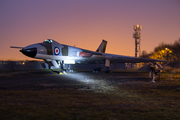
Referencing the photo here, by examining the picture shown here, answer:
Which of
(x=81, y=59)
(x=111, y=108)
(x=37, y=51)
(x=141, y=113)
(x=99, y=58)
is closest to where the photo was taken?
(x=141, y=113)

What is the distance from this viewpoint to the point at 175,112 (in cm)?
436

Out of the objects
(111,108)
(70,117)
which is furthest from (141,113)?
(70,117)

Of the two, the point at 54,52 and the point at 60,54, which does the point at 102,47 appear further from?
the point at 54,52

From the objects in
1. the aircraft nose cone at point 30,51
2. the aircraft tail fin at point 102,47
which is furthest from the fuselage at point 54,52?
the aircraft tail fin at point 102,47

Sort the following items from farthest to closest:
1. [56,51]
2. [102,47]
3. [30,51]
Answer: [102,47]
[56,51]
[30,51]

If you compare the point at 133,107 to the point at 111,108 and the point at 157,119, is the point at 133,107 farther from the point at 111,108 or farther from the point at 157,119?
the point at 157,119

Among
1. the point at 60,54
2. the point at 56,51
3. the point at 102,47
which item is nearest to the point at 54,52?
the point at 56,51

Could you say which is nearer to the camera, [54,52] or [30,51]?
[30,51]

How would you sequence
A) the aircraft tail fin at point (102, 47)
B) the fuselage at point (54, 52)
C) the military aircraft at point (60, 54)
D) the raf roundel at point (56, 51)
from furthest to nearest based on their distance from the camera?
the aircraft tail fin at point (102, 47) → the raf roundel at point (56, 51) → the military aircraft at point (60, 54) → the fuselage at point (54, 52)

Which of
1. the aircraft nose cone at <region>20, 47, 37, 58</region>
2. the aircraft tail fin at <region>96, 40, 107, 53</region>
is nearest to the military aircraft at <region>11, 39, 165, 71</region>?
the aircraft nose cone at <region>20, 47, 37, 58</region>

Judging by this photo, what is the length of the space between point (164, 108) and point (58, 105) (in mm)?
3144

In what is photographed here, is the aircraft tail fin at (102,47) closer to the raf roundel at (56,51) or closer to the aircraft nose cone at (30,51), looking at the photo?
the raf roundel at (56,51)

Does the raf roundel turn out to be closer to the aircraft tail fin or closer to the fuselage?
the fuselage

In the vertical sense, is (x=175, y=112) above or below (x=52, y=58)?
below
